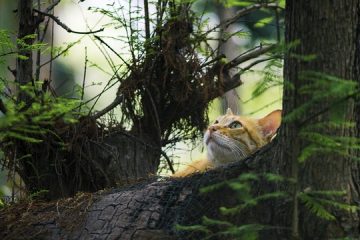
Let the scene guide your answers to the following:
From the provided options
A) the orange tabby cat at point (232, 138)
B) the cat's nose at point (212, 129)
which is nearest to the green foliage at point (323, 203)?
the orange tabby cat at point (232, 138)

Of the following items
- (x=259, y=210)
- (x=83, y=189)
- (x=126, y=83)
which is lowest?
(x=83, y=189)

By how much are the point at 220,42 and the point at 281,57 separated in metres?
2.52

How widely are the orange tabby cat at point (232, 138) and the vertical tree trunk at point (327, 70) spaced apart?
2135 millimetres

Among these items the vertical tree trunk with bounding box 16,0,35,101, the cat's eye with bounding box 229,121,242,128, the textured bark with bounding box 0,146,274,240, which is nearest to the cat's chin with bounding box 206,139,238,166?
the cat's eye with bounding box 229,121,242,128

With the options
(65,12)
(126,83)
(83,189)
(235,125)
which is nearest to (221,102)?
(235,125)

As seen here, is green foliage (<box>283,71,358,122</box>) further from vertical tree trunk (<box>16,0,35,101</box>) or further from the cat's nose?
vertical tree trunk (<box>16,0,35,101</box>)

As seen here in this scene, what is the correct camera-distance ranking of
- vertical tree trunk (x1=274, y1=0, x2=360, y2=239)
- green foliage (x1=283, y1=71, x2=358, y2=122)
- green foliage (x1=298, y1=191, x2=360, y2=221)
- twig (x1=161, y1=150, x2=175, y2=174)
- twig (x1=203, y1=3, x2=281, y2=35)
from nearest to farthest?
1. green foliage (x1=283, y1=71, x2=358, y2=122)
2. green foliage (x1=298, y1=191, x2=360, y2=221)
3. vertical tree trunk (x1=274, y1=0, x2=360, y2=239)
4. twig (x1=161, y1=150, x2=175, y2=174)
5. twig (x1=203, y1=3, x2=281, y2=35)

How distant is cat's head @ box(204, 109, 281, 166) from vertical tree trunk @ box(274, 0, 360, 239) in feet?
7.02

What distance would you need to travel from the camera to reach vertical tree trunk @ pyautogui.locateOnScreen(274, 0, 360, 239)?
386cm

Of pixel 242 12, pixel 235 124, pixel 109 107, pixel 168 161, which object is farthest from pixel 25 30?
pixel 242 12

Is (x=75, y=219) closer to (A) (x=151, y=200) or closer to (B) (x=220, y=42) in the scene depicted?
(A) (x=151, y=200)

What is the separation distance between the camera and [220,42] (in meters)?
6.49

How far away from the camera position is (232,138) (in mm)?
6242

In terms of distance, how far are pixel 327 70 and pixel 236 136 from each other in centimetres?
248
